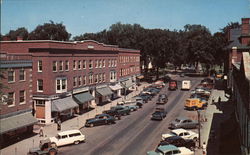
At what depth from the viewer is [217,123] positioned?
41.2m

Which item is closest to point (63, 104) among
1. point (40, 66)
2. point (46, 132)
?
point (46, 132)

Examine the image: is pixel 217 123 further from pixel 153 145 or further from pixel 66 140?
pixel 66 140

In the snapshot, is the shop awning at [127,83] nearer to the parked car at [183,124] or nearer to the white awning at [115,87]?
the white awning at [115,87]

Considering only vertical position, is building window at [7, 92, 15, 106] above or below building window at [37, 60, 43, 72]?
below

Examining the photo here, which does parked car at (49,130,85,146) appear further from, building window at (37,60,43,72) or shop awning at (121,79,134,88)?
shop awning at (121,79,134,88)

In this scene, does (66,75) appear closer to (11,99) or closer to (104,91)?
(11,99)

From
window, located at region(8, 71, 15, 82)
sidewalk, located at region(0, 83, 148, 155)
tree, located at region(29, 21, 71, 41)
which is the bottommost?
sidewalk, located at region(0, 83, 148, 155)

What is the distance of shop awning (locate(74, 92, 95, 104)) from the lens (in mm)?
48125

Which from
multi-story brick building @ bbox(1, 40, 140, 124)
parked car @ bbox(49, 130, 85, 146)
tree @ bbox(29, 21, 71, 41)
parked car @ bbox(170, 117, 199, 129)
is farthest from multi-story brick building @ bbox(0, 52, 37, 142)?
tree @ bbox(29, 21, 71, 41)

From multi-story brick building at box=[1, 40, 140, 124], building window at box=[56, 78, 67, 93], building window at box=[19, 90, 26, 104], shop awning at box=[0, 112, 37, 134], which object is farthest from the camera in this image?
building window at box=[56, 78, 67, 93]

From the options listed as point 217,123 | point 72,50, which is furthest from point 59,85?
point 217,123

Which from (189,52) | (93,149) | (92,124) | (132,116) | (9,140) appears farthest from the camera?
(189,52)

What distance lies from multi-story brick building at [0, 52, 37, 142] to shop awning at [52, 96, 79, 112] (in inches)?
220

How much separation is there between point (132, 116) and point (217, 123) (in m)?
14.4
